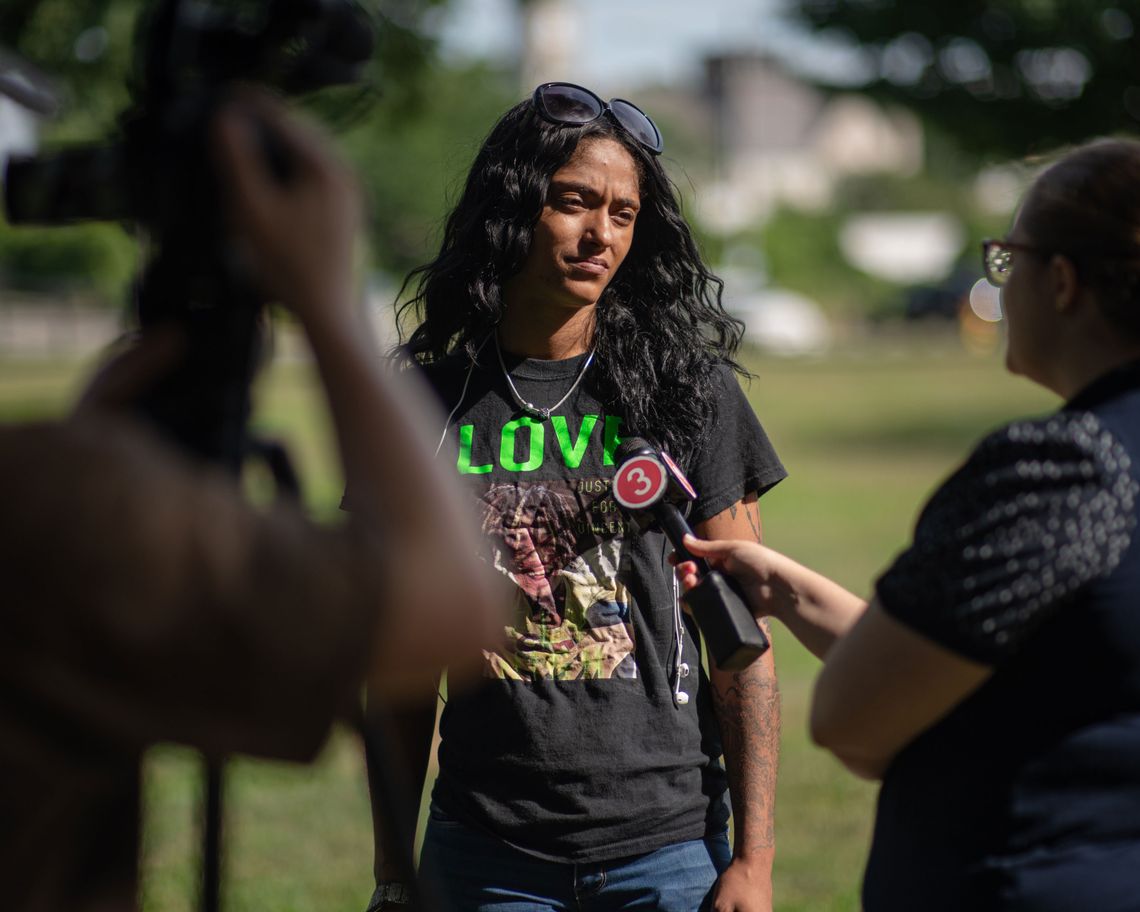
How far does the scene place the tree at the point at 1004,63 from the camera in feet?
49.1

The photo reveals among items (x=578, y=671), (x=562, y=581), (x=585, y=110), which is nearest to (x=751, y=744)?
(x=578, y=671)

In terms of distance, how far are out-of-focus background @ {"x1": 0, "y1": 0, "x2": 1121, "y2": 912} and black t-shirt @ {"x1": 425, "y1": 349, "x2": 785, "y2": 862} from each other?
318 millimetres

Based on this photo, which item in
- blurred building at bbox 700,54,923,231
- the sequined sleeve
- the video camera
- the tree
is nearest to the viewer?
the video camera

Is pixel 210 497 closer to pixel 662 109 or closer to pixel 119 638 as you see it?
pixel 119 638

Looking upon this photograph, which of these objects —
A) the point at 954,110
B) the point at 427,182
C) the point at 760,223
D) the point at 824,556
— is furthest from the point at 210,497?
the point at 760,223

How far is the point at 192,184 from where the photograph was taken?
137 centimetres

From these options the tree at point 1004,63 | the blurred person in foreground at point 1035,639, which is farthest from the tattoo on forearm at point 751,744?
the tree at point 1004,63

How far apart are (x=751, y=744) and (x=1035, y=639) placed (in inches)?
38.2

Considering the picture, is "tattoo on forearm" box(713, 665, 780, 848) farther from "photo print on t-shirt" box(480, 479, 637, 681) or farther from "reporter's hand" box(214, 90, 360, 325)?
"reporter's hand" box(214, 90, 360, 325)

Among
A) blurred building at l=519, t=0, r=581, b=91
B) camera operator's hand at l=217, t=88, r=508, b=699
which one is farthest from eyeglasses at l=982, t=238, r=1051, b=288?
blurred building at l=519, t=0, r=581, b=91

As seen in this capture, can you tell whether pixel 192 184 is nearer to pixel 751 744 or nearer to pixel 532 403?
pixel 532 403

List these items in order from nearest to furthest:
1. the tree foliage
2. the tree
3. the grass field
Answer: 1. the tree foliage
2. the grass field
3. the tree

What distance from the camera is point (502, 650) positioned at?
101 inches

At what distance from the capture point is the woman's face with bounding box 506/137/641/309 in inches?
109
